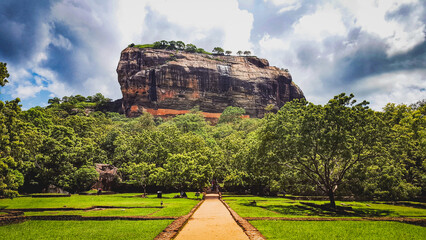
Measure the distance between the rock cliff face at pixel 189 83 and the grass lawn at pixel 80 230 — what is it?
70.6 metres

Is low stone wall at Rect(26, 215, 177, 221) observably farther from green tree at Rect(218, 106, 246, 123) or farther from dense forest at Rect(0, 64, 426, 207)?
green tree at Rect(218, 106, 246, 123)

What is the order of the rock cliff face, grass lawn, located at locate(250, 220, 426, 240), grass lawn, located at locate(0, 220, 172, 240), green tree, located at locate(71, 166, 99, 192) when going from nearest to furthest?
grass lawn, located at locate(0, 220, 172, 240), grass lawn, located at locate(250, 220, 426, 240), green tree, located at locate(71, 166, 99, 192), the rock cliff face

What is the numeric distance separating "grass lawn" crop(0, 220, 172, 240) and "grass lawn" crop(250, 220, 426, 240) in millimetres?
4787

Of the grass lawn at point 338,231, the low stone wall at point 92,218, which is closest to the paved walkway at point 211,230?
the grass lawn at point 338,231

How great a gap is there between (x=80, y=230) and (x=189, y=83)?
254 ft

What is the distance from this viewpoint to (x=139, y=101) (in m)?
81.5

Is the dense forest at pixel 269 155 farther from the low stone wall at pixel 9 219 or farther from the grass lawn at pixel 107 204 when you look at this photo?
the low stone wall at pixel 9 219

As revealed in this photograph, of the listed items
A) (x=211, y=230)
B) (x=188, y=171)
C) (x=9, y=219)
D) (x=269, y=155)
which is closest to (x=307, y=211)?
(x=269, y=155)

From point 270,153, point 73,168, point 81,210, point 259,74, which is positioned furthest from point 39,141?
point 259,74

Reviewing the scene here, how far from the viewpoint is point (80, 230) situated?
10.2 metres

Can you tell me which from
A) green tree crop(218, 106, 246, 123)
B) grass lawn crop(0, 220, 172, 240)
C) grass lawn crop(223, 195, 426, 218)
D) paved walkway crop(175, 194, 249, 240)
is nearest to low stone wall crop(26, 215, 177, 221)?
grass lawn crop(0, 220, 172, 240)

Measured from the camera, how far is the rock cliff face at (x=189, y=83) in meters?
81.8

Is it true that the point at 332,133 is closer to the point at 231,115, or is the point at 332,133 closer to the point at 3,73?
the point at 3,73

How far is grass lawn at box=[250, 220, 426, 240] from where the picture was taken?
30.8 feet
